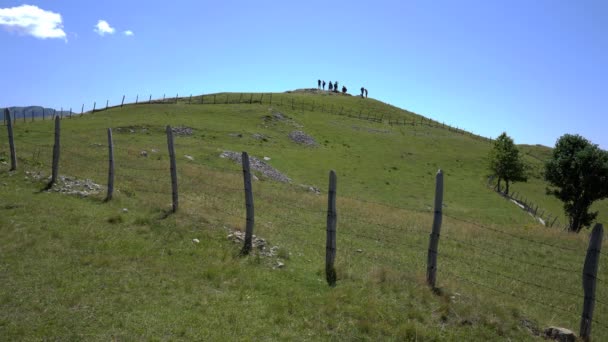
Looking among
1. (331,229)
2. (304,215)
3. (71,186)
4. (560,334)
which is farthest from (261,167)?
(560,334)

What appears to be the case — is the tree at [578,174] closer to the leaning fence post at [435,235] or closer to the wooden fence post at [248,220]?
the leaning fence post at [435,235]

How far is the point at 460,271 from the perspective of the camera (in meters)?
16.5

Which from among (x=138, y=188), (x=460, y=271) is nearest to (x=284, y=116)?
(x=138, y=188)

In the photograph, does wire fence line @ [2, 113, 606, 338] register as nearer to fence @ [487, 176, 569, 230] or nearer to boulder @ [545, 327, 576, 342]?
boulder @ [545, 327, 576, 342]

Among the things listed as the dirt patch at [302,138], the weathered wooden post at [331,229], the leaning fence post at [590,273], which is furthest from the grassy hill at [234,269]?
the dirt patch at [302,138]

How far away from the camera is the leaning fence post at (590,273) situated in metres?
8.83

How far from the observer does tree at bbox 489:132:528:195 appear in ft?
190

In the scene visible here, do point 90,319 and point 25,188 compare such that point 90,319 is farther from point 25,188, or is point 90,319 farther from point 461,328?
point 25,188

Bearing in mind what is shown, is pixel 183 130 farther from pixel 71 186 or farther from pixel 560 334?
pixel 560 334

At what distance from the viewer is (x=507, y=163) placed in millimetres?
A: 57906

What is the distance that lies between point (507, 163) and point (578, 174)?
14.2m

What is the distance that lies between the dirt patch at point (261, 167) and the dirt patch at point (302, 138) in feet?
59.6

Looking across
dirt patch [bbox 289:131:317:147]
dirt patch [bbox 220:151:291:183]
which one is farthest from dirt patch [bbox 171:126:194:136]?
dirt patch [bbox 289:131:317:147]

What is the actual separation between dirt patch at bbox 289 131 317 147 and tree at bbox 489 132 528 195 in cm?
2551
